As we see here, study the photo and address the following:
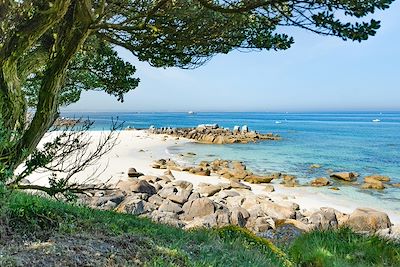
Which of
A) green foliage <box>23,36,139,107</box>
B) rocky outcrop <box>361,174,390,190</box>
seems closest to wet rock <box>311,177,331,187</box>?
rocky outcrop <box>361,174,390,190</box>

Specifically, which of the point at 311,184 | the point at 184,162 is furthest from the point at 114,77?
the point at 184,162

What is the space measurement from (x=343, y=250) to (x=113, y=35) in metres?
4.04

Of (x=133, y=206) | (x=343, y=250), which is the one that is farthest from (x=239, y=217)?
(x=343, y=250)

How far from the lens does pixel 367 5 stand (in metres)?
3.35

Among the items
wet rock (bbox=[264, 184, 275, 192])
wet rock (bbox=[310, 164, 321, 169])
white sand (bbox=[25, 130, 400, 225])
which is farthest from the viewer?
wet rock (bbox=[310, 164, 321, 169])

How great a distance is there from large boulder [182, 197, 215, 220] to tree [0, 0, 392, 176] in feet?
21.2

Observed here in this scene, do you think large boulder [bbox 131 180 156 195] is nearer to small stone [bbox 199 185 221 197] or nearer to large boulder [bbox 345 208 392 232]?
small stone [bbox 199 185 221 197]

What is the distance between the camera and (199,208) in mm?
11094

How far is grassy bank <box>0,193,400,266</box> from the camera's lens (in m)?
2.65

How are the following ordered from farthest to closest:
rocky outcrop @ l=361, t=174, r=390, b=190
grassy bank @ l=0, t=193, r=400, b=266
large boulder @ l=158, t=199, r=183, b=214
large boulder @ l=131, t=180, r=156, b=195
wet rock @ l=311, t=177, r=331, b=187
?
wet rock @ l=311, t=177, r=331, b=187
rocky outcrop @ l=361, t=174, r=390, b=190
large boulder @ l=131, t=180, r=156, b=195
large boulder @ l=158, t=199, r=183, b=214
grassy bank @ l=0, t=193, r=400, b=266

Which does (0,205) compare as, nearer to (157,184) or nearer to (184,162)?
(157,184)

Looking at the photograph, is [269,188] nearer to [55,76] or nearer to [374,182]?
[374,182]

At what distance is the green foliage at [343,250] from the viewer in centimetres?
456

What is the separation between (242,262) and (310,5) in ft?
7.77
